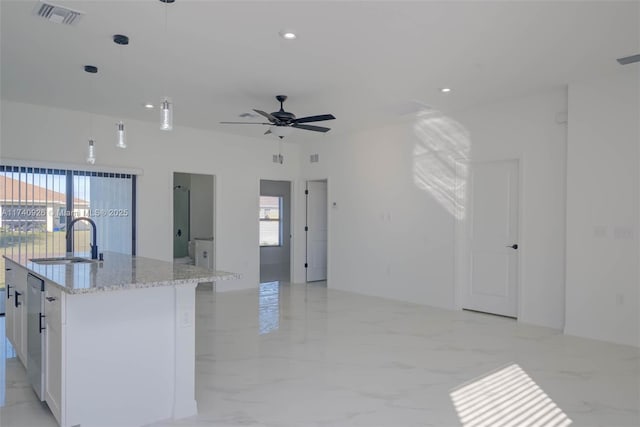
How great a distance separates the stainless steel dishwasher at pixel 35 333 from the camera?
2.94m

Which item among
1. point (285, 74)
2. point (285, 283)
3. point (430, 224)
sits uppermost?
point (285, 74)

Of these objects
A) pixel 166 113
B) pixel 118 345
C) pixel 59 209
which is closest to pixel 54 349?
pixel 118 345

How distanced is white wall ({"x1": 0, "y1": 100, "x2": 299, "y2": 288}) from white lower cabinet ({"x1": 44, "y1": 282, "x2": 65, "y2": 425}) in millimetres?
4131

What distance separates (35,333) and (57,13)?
7.64 feet

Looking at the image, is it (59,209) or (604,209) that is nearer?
(604,209)

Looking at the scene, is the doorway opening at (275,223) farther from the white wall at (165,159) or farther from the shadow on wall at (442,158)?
the shadow on wall at (442,158)

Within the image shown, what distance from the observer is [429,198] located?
6.66m

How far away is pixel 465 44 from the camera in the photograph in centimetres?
391

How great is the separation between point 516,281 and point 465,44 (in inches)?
127

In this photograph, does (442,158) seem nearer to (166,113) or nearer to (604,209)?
(604,209)

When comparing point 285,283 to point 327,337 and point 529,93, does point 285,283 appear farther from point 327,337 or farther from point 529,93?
point 529,93

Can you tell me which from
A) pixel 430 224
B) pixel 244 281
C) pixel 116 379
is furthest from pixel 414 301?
pixel 116 379

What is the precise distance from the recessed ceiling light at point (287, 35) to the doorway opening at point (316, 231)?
17.3ft

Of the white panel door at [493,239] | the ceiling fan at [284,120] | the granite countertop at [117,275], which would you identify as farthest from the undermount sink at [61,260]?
the white panel door at [493,239]
